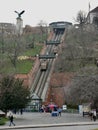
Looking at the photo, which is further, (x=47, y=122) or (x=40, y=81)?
(x=40, y=81)

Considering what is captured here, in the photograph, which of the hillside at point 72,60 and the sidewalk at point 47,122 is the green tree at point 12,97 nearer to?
the sidewalk at point 47,122

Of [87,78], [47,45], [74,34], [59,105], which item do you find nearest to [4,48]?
[47,45]

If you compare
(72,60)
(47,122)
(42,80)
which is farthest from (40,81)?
(47,122)

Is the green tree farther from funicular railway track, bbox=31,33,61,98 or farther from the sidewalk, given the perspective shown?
funicular railway track, bbox=31,33,61,98

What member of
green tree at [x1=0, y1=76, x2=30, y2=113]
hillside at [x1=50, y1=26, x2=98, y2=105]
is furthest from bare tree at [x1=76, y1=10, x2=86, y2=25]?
green tree at [x1=0, y1=76, x2=30, y2=113]

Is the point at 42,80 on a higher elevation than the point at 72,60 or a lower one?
lower

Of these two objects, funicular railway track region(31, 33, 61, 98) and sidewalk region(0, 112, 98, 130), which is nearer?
sidewalk region(0, 112, 98, 130)

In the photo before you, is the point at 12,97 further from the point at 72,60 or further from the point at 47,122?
the point at 72,60

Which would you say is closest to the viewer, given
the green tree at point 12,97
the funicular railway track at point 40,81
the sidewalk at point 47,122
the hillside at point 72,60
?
the sidewalk at point 47,122

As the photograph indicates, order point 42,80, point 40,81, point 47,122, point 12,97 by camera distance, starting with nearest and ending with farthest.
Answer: point 47,122, point 12,97, point 40,81, point 42,80

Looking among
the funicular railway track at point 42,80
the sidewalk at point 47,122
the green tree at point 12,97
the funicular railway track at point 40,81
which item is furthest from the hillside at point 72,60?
the sidewalk at point 47,122

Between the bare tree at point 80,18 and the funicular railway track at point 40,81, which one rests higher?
the bare tree at point 80,18

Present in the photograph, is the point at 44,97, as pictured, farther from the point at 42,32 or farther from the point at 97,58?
the point at 42,32

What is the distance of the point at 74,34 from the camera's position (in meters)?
96.6
